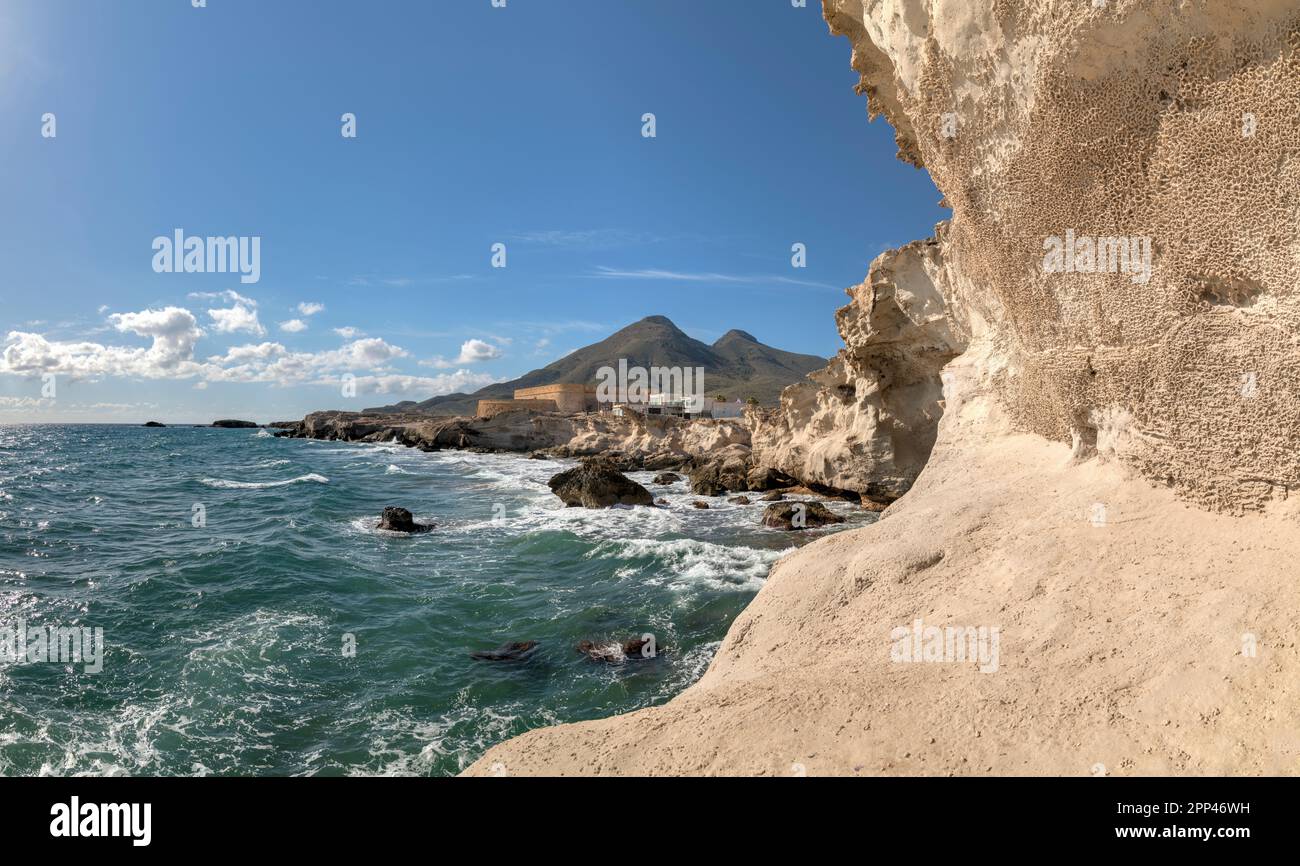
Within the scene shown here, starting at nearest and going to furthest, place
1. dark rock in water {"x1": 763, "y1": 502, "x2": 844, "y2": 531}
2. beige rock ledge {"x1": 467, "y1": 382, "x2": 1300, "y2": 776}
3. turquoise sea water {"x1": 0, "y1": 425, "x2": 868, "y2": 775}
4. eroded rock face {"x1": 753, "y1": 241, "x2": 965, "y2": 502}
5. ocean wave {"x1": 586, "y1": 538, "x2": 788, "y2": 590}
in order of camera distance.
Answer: beige rock ledge {"x1": 467, "y1": 382, "x2": 1300, "y2": 776}
turquoise sea water {"x1": 0, "y1": 425, "x2": 868, "y2": 775}
ocean wave {"x1": 586, "y1": 538, "x2": 788, "y2": 590}
eroded rock face {"x1": 753, "y1": 241, "x2": 965, "y2": 502}
dark rock in water {"x1": 763, "y1": 502, "x2": 844, "y2": 531}

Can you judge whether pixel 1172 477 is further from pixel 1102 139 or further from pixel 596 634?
pixel 596 634

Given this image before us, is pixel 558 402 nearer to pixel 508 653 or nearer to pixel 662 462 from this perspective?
pixel 662 462

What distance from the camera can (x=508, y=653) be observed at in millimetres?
11609

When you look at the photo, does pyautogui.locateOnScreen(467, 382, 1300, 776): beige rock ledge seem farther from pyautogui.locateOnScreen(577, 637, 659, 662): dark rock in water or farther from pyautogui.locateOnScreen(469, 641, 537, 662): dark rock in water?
pyautogui.locateOnScreen(469, 641, 537, 662): dark rock in water

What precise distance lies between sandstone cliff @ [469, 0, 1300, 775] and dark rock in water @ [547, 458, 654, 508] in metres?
19.9

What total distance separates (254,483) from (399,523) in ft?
70.6

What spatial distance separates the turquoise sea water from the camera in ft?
Answer: 28.8

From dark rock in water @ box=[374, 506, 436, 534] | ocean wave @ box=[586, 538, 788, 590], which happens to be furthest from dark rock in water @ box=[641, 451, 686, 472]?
ocean wave @ box=[586, 538, 788, 590]

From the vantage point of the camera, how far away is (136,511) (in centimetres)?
2750
